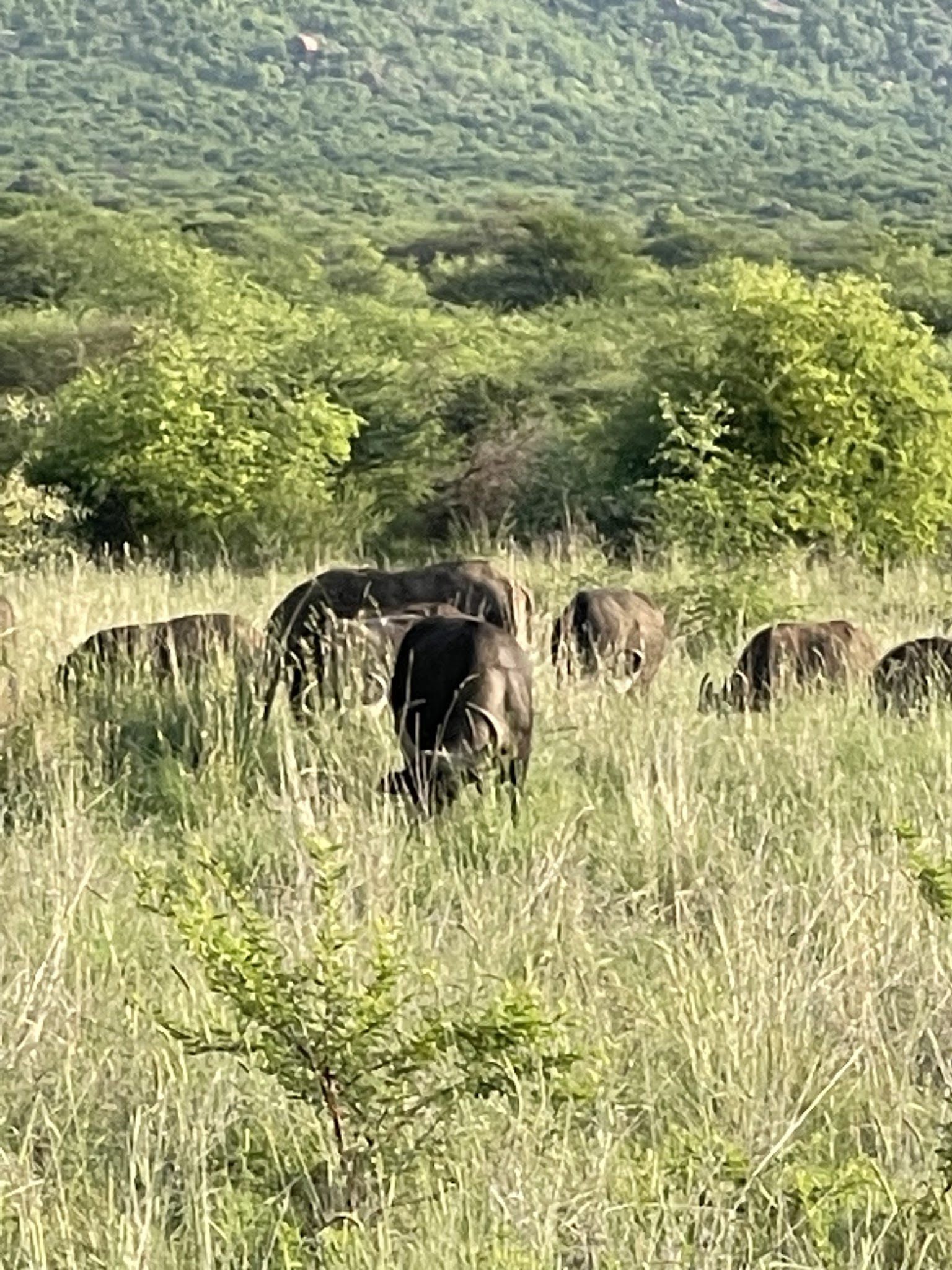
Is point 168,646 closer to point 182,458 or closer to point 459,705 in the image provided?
point 459,705

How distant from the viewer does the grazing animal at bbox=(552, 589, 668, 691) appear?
9.12 metres

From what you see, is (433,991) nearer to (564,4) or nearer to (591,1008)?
(591,1008)

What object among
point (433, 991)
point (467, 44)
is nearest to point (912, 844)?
point (433, 991)

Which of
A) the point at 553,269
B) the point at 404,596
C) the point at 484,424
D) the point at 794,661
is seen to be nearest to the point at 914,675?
the point at 794,661

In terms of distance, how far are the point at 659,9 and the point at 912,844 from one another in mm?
144358

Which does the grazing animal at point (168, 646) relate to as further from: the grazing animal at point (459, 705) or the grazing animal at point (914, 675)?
the grazing animal at point (914, 675)

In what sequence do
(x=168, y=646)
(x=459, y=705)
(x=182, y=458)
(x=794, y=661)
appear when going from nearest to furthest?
(x=459, y=705), (x=168, y=646), (x=794, y=661), (x=182, y=458)

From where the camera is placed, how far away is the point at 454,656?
6.79 m

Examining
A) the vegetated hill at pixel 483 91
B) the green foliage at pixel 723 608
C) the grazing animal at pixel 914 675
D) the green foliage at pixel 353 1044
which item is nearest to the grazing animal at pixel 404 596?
the green foliage at pixel 723 608

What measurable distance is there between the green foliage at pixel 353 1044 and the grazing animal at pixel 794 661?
4.53 meters

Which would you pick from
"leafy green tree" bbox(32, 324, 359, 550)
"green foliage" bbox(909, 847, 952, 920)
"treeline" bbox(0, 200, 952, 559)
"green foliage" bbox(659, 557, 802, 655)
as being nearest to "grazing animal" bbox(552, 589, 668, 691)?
"green foliage" bbox(659, 557, 802, 655)

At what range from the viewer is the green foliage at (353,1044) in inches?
142

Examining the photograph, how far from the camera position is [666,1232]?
335cm

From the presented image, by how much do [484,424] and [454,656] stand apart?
14.5 meters
